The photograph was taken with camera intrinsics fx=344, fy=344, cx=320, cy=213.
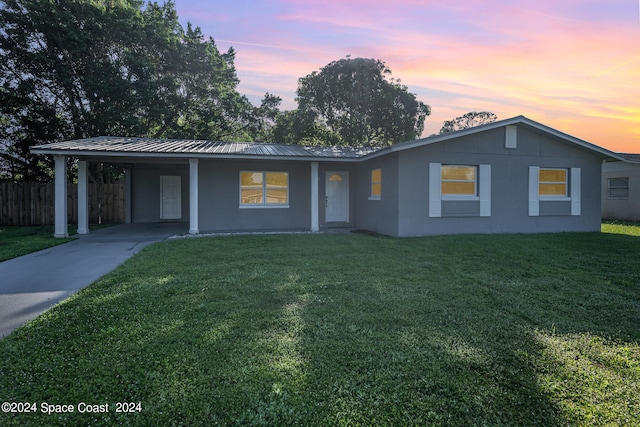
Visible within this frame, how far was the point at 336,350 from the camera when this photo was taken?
2.95 meters

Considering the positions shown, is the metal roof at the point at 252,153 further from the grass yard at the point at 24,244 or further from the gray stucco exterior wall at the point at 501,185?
the grass yard at the point at 24,244

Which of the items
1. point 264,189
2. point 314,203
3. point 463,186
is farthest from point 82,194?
point 463,186

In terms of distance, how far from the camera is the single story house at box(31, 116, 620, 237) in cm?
994

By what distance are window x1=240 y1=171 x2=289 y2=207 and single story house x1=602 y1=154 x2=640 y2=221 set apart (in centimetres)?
1593

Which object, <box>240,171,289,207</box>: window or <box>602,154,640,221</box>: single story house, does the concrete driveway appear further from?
<box>602,154,640,221</box>: single story house

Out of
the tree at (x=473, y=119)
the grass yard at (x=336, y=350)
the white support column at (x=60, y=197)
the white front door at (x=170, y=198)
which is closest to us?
the grass yard at (x=336, y=350)

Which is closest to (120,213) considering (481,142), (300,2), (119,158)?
(119,158)

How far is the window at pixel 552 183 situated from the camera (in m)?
11.2

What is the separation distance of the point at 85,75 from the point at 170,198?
8.29m

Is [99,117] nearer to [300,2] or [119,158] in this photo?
[119,158]

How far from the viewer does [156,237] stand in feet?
32.5

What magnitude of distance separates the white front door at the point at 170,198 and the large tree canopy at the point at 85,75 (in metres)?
A: 4.60

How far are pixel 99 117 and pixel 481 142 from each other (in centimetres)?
1718

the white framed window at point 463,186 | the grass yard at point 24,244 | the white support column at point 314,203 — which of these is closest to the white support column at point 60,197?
the grass yard at point 24,244
